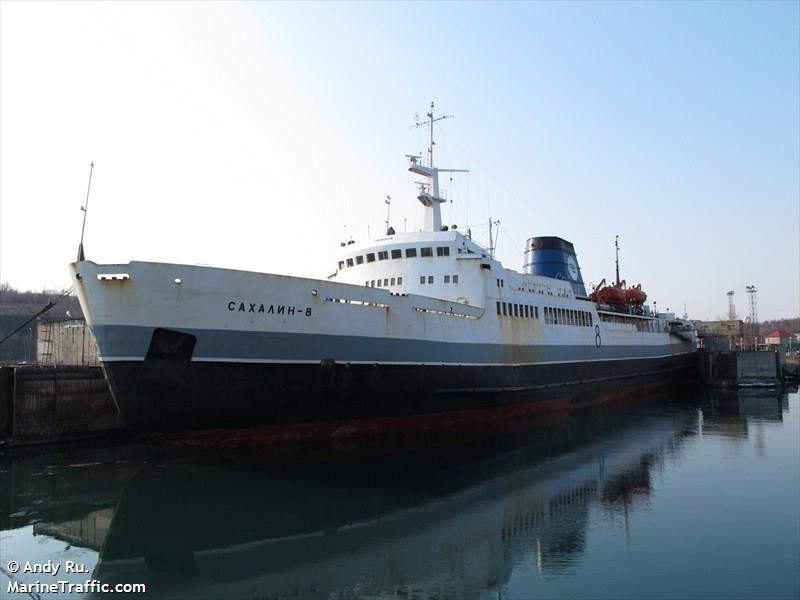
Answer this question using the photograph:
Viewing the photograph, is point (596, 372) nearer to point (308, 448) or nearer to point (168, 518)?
point (308, 448)

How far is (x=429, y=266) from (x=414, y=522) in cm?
1120

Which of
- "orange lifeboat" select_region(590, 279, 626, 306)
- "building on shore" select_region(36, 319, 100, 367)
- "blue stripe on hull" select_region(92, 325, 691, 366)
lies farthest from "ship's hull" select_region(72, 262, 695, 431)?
"orange lifeboat" select_region(590, 279, 626, 306)

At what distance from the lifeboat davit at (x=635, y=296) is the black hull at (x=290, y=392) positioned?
18953 millimetres

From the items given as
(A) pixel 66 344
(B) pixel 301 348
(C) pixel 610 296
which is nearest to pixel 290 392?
(B) pixel 301 348

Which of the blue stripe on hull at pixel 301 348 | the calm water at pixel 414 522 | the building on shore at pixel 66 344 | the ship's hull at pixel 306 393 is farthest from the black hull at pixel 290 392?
the building on shore at pixel 66 344

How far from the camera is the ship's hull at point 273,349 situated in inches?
496

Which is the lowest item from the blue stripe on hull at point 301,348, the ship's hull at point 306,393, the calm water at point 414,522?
the calm water at point 414,522

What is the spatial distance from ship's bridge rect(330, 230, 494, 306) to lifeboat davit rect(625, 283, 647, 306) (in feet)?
62.7

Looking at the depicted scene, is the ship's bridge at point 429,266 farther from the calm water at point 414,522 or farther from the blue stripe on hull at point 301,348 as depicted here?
the calm water at point 414,522

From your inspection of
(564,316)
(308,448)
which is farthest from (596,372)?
(308,448)

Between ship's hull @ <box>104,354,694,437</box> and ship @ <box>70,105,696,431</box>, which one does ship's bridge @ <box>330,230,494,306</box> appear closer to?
ship @ <box>70,105,696,431</box>

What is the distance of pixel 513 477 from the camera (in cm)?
1383

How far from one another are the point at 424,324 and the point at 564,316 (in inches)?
426

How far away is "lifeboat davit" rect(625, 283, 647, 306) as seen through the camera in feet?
118
